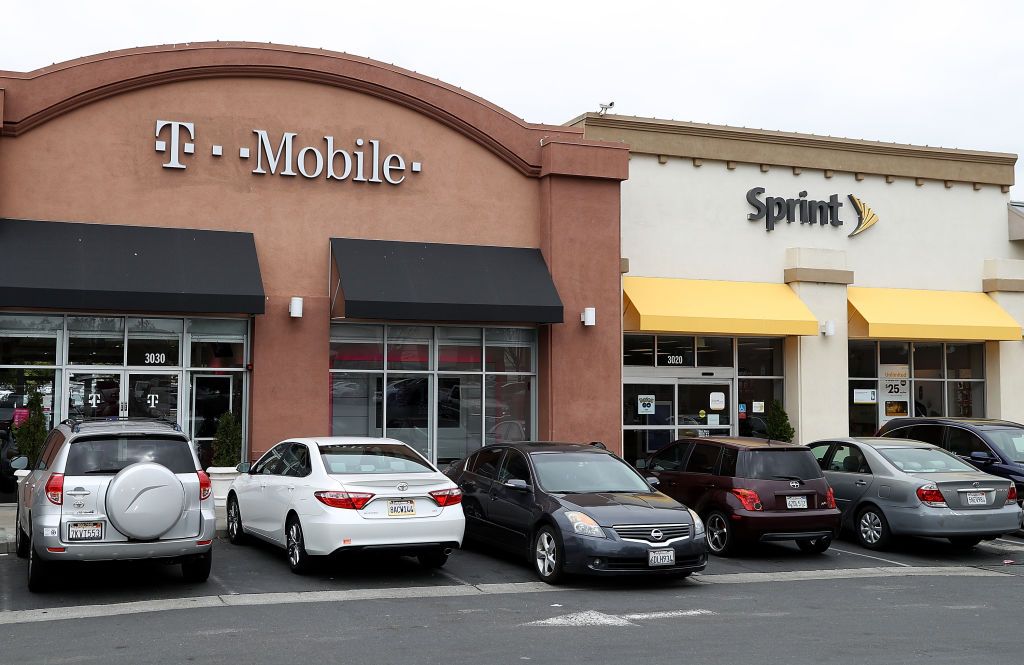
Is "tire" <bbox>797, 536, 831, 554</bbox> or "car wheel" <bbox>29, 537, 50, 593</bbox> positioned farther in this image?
"tire" <bbox>797, 536, 831, 554</bbox>

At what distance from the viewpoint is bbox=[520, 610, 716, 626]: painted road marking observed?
9.57 meters

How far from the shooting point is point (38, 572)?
10430mm

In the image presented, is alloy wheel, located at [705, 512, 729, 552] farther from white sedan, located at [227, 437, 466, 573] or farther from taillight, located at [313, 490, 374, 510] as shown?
taillight, located at [313, 490, 374, 510]

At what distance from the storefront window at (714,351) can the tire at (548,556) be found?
35.7 feet

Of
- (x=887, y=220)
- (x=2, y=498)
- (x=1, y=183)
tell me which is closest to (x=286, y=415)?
(x=2, y=498)

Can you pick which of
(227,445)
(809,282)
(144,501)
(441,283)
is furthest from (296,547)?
(809,282)

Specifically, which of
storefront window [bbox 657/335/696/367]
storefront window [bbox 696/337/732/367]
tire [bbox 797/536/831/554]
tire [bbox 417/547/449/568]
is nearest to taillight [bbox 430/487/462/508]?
tire [bbox 417/547/449/568]

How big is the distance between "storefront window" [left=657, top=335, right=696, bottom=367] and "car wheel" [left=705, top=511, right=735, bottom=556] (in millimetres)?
7832

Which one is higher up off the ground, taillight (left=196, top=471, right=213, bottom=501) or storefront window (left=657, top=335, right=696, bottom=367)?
storefront window (left=657, top=335, right=696, bottom=367)

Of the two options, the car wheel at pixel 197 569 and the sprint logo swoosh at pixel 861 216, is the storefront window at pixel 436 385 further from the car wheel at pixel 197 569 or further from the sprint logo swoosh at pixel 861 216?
the sprint logo swoosh at pixel 861 216

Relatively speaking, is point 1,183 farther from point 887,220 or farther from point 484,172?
point 887,220

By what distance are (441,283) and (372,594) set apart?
8.13m

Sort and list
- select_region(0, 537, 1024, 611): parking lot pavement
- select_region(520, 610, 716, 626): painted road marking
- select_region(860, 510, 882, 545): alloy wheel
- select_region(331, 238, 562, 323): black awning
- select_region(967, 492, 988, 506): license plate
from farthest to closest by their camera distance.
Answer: select_region(331, 238, 562, 323): black awning < select_region(860, 510, 882, 545): alloy wheel < select_region(967, 492, 988, 506): license plate < select_region(0, 537, 1024, 611): parking lot pavement < select_region(520, 610, 716, 626): painted road marking

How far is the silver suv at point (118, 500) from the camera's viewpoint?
994 cm
